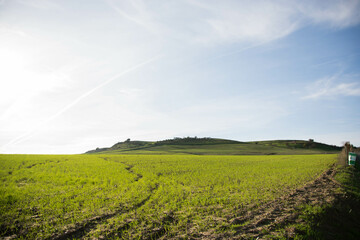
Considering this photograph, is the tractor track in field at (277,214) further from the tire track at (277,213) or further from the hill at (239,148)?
the hill at (239,148)

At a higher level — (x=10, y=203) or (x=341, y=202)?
(x=341, y=202)

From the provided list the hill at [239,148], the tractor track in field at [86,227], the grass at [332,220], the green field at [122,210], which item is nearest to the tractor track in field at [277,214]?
the grass at [332,220]

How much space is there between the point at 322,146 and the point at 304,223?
118m

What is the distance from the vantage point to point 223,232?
714 cm

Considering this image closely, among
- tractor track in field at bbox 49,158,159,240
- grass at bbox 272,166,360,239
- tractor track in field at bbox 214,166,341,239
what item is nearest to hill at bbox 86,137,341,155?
tractor track in field at bbox 214,166,341,239

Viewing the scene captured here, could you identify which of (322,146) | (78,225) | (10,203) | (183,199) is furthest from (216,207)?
(322,146)

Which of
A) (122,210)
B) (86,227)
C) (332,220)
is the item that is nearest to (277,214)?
(332,220)

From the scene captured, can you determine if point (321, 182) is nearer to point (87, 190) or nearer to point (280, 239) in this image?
point (280, 239)

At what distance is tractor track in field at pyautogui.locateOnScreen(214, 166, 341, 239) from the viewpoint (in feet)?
23.6

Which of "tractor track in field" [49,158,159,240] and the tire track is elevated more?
the tire track

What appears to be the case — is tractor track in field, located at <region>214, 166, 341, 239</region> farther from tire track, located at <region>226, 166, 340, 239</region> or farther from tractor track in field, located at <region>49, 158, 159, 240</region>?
tractor track in field, located at <region>49, 158, 159, 240</region>

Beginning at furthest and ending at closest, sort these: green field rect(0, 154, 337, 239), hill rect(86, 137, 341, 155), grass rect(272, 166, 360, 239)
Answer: hill rect(86, 137, 341, 155), green field rect(0, 154, 337, 239), grass rect(272, 166, 360, 239)

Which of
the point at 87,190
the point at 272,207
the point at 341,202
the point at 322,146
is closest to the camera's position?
the point at 272,207

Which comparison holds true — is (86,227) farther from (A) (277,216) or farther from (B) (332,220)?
(B) (332,220)
